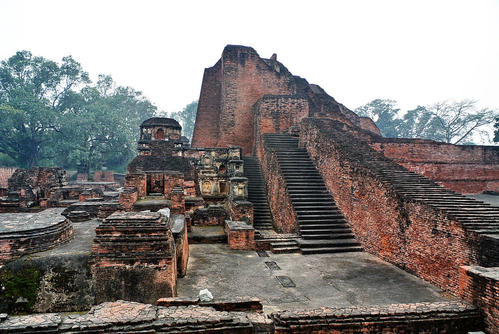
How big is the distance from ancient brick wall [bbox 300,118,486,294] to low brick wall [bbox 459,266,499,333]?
102cm

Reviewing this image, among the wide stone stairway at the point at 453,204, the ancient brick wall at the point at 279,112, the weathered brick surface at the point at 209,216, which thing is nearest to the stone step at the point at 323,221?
the wide stone stairway at the point at 453,204

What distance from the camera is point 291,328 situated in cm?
338

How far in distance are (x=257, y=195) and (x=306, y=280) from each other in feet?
20.4

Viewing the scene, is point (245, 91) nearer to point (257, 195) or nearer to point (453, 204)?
point (257, 195)

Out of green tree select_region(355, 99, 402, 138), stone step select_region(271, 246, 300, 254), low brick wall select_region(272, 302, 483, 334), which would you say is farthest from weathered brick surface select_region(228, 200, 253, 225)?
green tree select_region(355, 99, 402, 138)

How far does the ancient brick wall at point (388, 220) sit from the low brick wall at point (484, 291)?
1.02m

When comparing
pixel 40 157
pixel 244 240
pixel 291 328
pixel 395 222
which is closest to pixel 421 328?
pixel 291 328

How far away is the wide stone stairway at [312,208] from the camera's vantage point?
755 cm

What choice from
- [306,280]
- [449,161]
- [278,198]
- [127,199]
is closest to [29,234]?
[127,199]

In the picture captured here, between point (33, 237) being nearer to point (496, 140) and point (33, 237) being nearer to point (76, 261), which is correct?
point (76, 261)

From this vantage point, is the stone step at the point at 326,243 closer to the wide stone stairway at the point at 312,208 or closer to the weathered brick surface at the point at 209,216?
the wide stone stairway at the point at 312,208

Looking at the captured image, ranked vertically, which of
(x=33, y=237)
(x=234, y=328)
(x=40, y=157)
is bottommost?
(x=234, y=328)

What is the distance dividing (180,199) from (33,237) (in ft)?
13.3

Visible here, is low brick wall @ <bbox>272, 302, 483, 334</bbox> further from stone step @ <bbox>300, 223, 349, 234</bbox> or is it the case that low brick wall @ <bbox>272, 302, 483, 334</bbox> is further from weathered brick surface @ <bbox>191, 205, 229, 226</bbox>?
weathered brick surface @ <bbox>191, 205, 229, 226</bbox>
